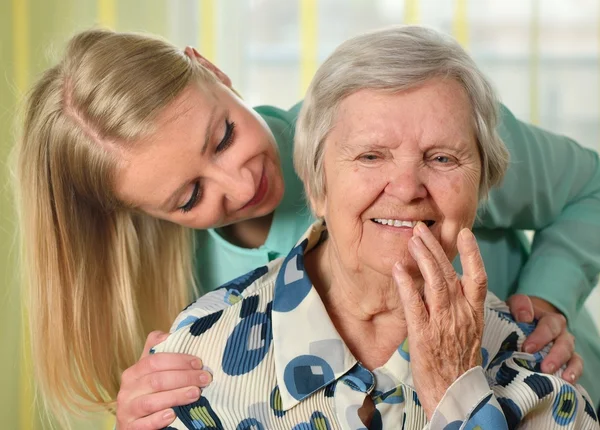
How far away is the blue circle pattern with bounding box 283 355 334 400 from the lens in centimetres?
147

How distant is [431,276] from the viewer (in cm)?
135

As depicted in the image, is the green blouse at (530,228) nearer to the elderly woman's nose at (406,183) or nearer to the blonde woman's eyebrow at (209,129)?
the blonde woman's eyebrow at (209,129)

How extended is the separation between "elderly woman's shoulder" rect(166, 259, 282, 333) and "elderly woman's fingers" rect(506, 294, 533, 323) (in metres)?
0.55

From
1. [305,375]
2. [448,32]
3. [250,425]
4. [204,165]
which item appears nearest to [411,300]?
[305,375]

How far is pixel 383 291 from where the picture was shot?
1.54 m

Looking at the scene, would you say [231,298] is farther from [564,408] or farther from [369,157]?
[564,408]

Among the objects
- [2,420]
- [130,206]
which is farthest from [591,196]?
[2,420]

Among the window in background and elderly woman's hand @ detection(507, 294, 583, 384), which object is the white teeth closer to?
elderly woman's hand @ detection(507, 294, 583, 384)

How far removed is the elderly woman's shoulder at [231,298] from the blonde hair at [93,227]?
1.20 feet

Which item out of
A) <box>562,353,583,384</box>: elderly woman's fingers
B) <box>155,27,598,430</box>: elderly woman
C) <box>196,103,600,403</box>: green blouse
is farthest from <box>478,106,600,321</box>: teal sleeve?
<box>155,27,598,430</box>: elderly woman

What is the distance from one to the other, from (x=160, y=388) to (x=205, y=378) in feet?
0.28

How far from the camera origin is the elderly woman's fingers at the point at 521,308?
70.4 inches

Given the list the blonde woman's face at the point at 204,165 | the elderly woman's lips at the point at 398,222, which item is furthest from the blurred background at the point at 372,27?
the elderly woman's lips at the point at 398,222

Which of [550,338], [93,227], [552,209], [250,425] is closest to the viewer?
[250,425]
